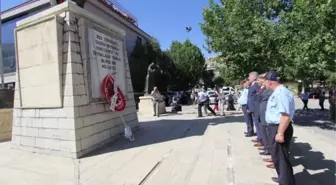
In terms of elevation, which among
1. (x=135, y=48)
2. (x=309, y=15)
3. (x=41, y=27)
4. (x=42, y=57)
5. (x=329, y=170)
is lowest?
(x=329, y=170)

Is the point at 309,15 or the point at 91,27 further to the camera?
the point at 309,15

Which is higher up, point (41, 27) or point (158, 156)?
point (41, 27)

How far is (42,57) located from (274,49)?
33.8 ft

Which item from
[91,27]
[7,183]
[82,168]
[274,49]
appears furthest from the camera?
[274,49]

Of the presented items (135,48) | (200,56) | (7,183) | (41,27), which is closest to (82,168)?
(7,183)

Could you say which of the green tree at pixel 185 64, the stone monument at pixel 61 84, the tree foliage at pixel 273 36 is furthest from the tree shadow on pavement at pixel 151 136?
the green tree at pixel 185 64

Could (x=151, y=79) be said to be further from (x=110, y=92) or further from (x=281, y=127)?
(x=281, y=127)

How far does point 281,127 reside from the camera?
13.7 feet

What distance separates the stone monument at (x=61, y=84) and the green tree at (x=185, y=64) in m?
35.0

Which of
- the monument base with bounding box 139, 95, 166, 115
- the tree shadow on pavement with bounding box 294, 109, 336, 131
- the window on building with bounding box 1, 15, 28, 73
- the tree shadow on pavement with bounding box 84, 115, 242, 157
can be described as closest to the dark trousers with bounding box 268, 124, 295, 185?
the tree shadow on pavement with bounding box 84, 115, 242, 157

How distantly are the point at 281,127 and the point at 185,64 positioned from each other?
40983 millimetres

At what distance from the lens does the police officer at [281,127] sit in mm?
4207

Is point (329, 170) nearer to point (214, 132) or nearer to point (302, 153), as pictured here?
point (302, 153)

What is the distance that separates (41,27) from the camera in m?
7.52
